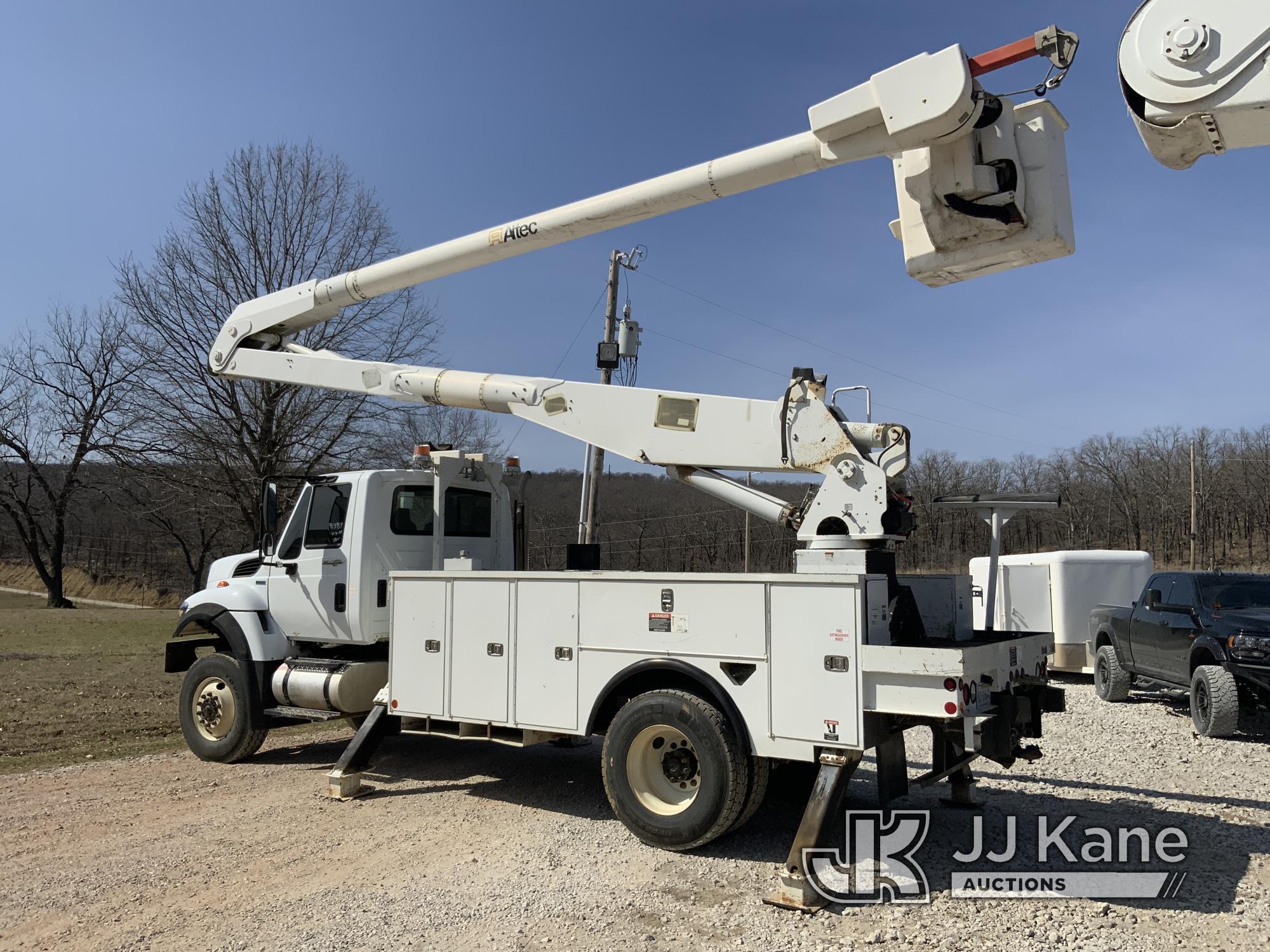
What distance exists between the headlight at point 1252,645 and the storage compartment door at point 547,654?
25.0 feet

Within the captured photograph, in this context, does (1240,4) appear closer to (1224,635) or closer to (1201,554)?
(1224,635)

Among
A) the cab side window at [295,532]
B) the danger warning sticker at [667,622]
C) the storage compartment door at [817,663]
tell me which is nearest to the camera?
the storage compartment door at [817,663]

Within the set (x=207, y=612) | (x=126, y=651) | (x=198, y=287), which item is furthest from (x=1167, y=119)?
(x=198, y=287)

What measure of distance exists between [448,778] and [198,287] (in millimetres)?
16162

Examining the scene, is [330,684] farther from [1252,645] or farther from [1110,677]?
[1110,677]

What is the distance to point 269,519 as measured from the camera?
8883mm

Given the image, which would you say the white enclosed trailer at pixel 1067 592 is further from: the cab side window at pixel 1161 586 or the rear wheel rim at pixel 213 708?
the rear wheel rim at pixel 213 708

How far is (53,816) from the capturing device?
719 centimetres

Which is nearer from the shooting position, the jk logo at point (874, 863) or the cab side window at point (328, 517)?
the jk logo at point (874, 863)

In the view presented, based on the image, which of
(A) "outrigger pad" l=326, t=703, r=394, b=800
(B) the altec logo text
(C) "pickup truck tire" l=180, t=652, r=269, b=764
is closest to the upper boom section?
(B) the altec logo text

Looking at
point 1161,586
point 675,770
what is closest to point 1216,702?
point 1161,586

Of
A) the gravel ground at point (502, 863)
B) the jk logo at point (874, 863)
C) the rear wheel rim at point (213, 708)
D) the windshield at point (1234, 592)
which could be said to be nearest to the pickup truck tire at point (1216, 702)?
the gravel ground at point (502, 863)

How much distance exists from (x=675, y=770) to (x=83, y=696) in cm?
1054

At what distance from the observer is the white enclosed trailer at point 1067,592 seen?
15.4 m
